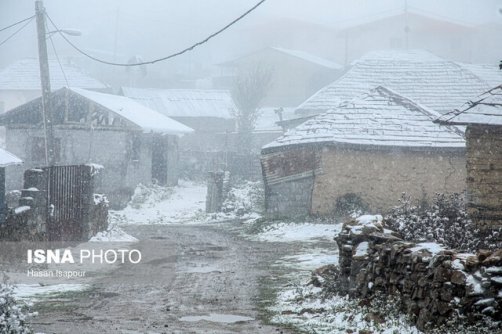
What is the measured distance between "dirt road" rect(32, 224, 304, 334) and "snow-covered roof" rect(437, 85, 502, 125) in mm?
5068

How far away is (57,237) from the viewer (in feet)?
47.5

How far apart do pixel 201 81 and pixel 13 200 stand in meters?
47.1

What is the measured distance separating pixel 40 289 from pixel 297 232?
967 centimetres

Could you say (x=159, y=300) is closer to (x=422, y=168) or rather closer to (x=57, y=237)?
(x=57, y=237)

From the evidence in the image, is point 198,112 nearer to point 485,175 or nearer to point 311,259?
point 311,259

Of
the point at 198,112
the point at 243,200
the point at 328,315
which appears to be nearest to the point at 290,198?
the point at 243,200

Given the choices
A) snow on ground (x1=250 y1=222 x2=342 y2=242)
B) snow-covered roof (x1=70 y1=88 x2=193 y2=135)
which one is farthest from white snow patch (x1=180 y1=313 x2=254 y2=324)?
snow-covered roof (x1=70 y1=88 x2=193 y2=135)

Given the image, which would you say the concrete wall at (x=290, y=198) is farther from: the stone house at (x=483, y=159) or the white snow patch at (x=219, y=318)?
the white snow patch at (x=219, y=318)

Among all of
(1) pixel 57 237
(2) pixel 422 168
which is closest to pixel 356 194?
(2) pixel 422 168

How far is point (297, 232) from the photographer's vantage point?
61.9ft

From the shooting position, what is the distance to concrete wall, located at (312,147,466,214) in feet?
66.1

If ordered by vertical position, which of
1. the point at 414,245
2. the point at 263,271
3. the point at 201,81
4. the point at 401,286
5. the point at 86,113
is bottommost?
the point at 263,271

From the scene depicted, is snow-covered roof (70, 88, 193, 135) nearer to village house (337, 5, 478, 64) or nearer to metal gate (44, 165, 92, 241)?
metal gate (44, 165, 92, 241)

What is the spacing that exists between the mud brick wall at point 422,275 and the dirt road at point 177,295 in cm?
155
